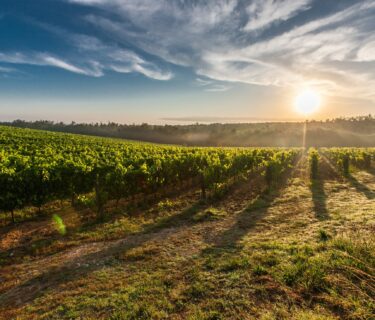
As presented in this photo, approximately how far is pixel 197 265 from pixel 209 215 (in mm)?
4948

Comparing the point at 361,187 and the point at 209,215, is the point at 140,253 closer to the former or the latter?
the point at 209,215

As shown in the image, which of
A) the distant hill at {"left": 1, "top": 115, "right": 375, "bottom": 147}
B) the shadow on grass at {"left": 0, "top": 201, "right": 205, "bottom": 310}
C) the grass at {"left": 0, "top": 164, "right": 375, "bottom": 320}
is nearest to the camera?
the grass at {"left": 0, "top": 164, "right": 375, "bottom": 320}

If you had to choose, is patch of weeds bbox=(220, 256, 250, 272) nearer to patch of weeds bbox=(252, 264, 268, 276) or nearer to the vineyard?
the vineyard

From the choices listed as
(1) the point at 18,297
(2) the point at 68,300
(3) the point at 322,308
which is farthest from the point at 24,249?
(3) the point at 322,308

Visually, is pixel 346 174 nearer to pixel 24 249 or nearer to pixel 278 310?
pixel 278 310

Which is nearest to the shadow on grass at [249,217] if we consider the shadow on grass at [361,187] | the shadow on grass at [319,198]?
the shadow on grass at [319,198]

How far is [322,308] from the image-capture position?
16.1ft

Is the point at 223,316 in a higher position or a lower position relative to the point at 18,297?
higher

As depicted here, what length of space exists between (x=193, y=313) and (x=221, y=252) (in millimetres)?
2921

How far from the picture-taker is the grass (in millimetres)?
5141

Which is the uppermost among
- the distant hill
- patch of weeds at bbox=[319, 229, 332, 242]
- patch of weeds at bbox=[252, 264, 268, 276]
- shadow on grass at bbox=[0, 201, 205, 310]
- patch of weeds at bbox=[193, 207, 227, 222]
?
Result: the distant hill

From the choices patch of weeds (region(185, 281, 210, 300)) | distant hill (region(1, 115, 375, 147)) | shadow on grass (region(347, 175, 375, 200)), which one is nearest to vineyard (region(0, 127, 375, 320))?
patch of weeds (region(185, 281, 210, 300))

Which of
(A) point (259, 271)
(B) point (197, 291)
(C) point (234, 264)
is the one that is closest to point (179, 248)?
(C) point (234, 264)

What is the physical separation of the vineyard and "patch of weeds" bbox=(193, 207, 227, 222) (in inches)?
1.9
